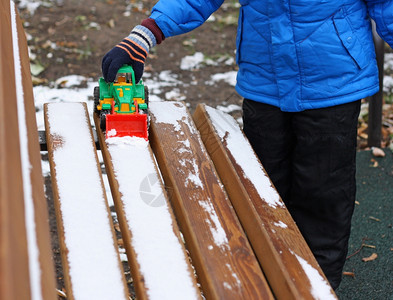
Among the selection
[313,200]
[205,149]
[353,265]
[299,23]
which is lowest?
[353,265]

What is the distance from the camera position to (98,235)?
1659 millimetres

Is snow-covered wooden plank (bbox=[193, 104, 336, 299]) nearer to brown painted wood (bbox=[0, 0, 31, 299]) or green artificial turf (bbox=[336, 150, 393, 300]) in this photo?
brown painted wood (bbox=[0, 0, 31, 299])

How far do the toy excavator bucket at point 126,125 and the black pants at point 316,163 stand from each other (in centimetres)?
63

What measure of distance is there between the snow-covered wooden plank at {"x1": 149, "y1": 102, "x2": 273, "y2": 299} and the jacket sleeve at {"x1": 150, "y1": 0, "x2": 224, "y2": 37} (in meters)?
0.34

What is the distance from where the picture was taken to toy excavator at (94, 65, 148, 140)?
2121 mm

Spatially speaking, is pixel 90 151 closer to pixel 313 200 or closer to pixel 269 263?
pixel 269 263

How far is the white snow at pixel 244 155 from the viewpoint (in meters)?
1.92

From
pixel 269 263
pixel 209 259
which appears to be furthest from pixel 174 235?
pixel 269 263

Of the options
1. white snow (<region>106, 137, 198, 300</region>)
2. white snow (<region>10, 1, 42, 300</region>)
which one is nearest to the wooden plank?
white snow (<region>106, 137, 198, 300</region>)

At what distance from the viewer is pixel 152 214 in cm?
175

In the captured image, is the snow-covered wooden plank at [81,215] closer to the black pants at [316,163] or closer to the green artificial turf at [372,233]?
the black pants at [316,163]

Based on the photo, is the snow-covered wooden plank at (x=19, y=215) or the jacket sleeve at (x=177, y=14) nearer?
the snow-covered wooden plank at (x=19, y=215)

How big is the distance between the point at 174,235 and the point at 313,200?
41.1 inches

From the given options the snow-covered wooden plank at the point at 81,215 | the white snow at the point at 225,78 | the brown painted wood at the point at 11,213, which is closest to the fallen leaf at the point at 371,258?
the snow-covered wooden plank at the point at 81,215
